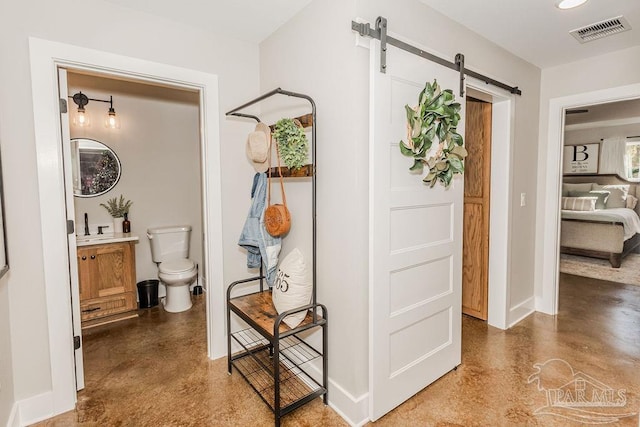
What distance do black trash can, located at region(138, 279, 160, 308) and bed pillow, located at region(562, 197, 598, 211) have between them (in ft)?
23.3

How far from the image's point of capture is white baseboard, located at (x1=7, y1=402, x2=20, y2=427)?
1723 mm

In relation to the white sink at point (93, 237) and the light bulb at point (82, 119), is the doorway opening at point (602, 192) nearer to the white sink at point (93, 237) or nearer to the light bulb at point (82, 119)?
the white sink at point (93, 237)

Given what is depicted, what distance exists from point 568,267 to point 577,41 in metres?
3.81

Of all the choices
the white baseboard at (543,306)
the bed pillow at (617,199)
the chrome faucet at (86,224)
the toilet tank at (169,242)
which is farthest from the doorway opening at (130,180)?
the bed pillow at (617,199)

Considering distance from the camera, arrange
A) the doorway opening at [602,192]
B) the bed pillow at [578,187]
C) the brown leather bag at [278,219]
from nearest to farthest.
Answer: the brown leather bag at [278,219]
the doorway opening at [602,192]
the bed pillow at [578,187]

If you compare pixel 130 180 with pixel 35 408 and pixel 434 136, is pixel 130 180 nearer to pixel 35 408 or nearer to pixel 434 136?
pixel 35 408

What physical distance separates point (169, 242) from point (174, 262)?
0.89 feet

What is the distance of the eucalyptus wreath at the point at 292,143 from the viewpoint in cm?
194

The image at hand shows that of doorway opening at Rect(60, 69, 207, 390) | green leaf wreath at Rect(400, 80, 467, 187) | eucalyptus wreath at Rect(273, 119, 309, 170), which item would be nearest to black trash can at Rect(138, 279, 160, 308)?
doorway opening at Rect(60, 69, 207, 390)

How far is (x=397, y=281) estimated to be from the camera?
6.40 ft

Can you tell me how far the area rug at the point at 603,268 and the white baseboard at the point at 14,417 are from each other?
607 cm

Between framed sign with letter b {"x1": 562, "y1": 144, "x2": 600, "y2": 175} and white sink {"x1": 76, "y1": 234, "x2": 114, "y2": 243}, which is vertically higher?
framed sign with letter b {"x1": 562, "y1": 144, "x2": 600, "y2": 175}

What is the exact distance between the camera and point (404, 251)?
196cm

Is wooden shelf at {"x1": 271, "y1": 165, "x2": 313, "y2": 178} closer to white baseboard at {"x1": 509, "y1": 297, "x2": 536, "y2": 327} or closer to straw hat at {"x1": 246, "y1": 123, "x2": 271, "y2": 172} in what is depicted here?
straw hat at {"x1": 246, "y1": 123, "x2": 271, "y2": 172}
